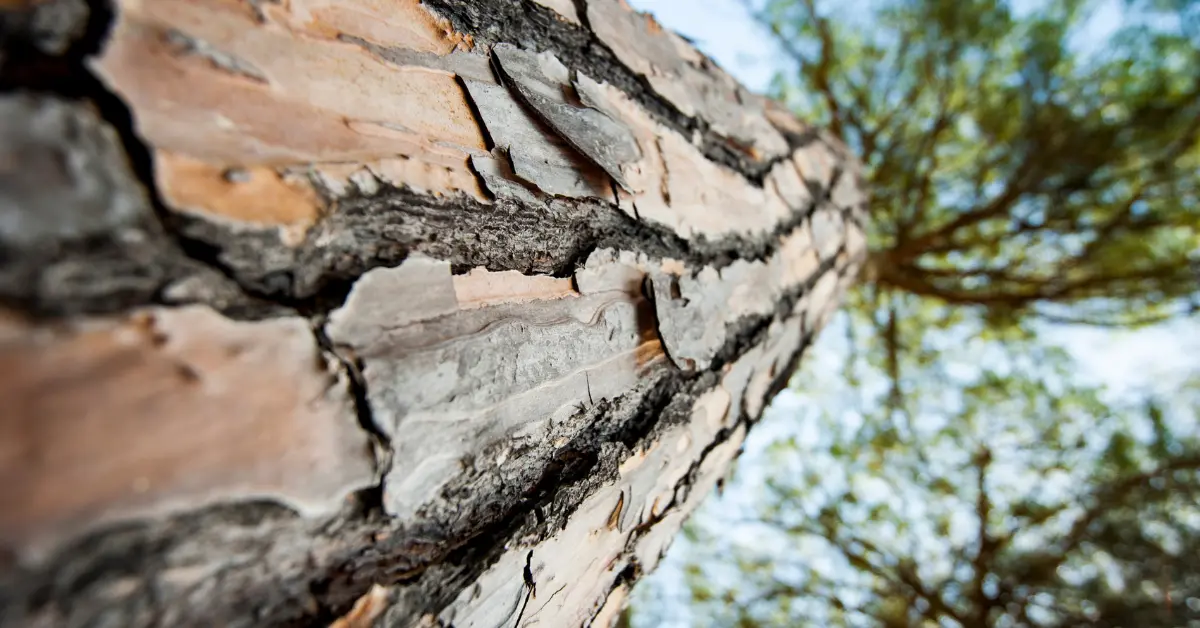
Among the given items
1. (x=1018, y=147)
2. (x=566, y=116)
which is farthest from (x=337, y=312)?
(x=1018, y=147)

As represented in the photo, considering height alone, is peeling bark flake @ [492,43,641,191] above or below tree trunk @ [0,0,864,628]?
above

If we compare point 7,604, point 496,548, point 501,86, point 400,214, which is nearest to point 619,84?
point 501,86

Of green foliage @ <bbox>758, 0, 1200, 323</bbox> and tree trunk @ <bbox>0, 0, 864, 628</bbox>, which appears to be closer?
tree trunk @ <bbox>0, 0, 864, 628</bbox>

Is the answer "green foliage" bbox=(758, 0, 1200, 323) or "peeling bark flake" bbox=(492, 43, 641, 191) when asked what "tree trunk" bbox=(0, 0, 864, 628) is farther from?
"green foliage" bbox=(758, 0, 1200, 323)

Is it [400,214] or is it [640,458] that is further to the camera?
[640,458]

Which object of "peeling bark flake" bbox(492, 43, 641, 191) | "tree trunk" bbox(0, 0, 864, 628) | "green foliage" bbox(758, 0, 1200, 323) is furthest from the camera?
"green foliage" bbox(758, 0, 1200, 323)

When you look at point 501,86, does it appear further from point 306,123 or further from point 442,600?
point 442,600

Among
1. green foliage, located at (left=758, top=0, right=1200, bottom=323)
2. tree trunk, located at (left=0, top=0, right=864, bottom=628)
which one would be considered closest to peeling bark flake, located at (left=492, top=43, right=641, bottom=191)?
tree trunk, located at (left=0, top=0, right=864, bottom=628)

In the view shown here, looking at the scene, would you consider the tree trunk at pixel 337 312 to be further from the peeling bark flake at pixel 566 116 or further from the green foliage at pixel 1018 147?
the green foliage at pixel 1018 147
